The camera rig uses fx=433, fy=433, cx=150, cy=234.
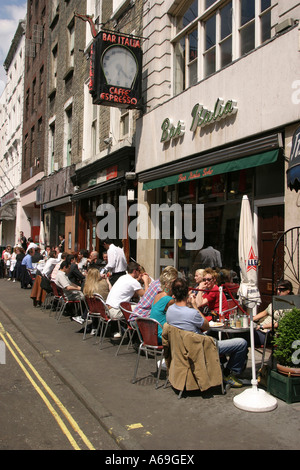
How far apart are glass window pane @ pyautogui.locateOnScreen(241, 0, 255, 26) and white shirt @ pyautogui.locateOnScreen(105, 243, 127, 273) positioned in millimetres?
5694

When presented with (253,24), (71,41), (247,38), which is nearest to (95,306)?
(247,38)

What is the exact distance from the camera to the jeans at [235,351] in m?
5.27

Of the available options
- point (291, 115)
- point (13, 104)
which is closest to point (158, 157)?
point (291, 115)

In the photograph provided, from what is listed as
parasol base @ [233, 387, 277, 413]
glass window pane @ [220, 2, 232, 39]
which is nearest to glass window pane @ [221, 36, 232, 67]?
glass window pane @ [220, 2, 232, 39]

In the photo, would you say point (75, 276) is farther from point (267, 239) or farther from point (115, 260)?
point (267, 239)

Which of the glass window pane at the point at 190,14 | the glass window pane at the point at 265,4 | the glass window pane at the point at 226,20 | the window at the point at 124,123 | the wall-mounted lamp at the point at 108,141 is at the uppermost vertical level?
the glass window pane at the point at 190,14

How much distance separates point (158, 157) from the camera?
460 inches

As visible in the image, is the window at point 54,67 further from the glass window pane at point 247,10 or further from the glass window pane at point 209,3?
the glass window pane at point 247,10

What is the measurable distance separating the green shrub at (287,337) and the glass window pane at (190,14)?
8.73 meters

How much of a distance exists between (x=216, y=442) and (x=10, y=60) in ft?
130

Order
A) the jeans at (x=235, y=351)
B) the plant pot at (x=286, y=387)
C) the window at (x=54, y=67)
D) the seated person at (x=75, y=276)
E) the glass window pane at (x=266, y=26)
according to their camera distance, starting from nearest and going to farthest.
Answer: the plant pot at (x=286, y=387) → the jeans at (x=235, y=351) → the glass window pane at (x=266, y=26) → the seated person at (x=75, y=276) → the window at (x=54, y=67)

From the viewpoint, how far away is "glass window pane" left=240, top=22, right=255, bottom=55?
868 centimetres

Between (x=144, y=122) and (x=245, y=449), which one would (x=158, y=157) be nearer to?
(x=144, y=122)

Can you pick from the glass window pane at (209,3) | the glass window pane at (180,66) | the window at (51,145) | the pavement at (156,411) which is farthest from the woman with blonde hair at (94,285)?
the window at (51,145)
